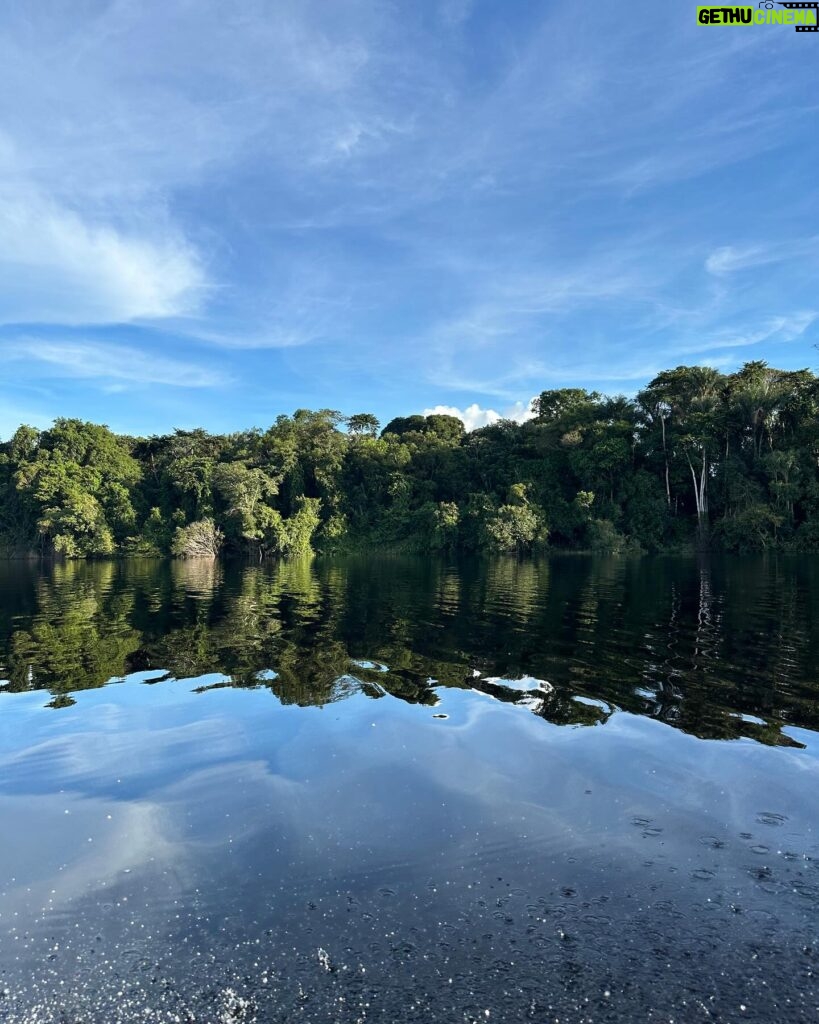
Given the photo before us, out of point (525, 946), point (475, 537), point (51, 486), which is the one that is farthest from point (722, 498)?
point (51, 486)

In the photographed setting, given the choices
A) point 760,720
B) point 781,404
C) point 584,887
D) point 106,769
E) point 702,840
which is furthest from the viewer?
point 781,404

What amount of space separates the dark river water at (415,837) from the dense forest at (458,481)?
49.8 meters

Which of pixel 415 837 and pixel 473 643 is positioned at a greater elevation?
pixel 415 837

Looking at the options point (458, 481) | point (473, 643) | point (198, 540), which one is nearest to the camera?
point (473, 643)

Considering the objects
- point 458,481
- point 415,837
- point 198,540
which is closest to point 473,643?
point 415,837

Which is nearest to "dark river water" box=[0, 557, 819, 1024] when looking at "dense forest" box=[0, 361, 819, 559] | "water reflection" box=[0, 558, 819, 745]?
"water reflection" box=[0, 558, 819, 745]

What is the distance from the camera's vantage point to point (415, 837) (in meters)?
5.98

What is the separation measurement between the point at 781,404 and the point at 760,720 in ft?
192

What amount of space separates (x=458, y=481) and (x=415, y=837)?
70.4 meters

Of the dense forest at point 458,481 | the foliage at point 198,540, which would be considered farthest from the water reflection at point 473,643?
the foliage at point 198,540

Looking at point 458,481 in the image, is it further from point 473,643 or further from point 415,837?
point 415,837

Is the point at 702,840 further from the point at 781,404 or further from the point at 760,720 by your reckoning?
the point at 781,404

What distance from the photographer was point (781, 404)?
56.8m

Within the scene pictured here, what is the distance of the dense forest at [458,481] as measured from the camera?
58.5 m
